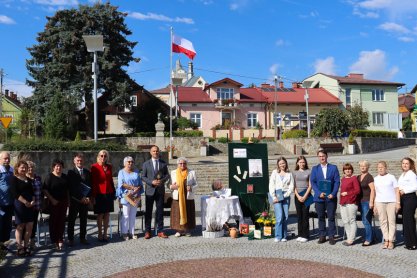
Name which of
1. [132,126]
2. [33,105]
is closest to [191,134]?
[132,126]

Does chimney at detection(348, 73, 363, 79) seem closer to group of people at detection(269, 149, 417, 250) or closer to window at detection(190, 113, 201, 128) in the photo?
window at detection(190, 113, 201, 128)

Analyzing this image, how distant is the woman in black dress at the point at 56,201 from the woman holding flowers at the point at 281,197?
14.2 ft

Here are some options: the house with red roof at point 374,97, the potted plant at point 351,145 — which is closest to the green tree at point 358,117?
the house with red roof at point 374,97

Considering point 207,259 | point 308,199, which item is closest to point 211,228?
point 207,259

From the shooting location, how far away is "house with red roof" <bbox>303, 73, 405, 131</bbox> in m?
52.1

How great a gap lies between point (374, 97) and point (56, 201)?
51.5 metres

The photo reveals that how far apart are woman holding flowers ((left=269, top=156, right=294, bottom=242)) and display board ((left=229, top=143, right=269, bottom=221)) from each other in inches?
41.3

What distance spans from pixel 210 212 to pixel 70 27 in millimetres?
31895

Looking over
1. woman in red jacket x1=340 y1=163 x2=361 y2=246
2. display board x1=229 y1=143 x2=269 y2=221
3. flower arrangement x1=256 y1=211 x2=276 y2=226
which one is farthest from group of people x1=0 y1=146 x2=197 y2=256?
woman in red jacket x1=340 y1=163 x2=361 y2=246

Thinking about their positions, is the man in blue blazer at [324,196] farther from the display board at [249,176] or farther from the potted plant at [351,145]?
the potted plant at [351,145]

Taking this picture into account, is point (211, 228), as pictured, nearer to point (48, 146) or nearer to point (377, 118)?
point (48, 146)

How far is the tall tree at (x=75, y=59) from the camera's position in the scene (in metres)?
35.3

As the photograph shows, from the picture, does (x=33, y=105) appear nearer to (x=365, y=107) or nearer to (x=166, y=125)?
(x=166, y=125)

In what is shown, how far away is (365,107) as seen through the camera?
52.2 metres
